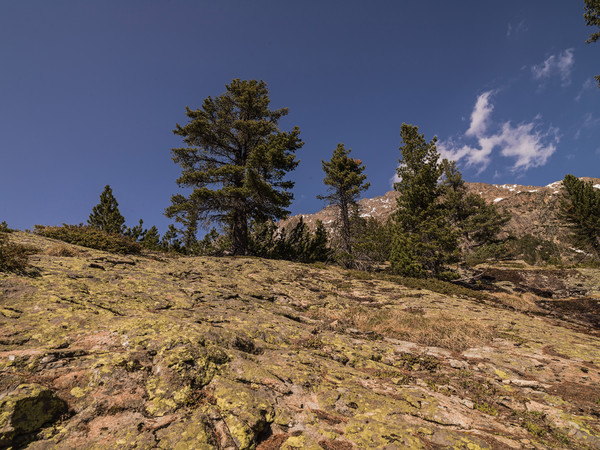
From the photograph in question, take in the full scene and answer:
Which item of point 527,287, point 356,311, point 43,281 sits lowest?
point 527,287

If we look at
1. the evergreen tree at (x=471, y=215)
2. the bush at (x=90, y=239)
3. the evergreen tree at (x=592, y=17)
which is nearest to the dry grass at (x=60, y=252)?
the bush at (x=90, y=239)

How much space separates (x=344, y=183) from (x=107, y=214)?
73.2ft

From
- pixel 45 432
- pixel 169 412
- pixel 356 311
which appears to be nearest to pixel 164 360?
pixel 169 412

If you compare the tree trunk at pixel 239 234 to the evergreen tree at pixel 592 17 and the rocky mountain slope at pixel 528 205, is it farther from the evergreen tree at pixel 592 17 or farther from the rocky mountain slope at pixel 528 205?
the rocky mountain slope at pixel 528 205

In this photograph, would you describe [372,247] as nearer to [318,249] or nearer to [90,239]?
[318,249]

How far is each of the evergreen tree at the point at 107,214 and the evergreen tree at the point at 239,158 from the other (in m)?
10.3

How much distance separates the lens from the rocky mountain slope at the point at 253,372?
2740 millimetres

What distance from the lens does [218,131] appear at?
20.0m

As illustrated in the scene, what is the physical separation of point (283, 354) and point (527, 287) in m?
24.4

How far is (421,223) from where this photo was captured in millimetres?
19422

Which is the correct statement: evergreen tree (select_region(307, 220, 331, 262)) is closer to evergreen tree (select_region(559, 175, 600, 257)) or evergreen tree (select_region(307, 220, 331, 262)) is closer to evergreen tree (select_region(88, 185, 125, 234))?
evergreen tree (select_region(88, 185, 125, 234))

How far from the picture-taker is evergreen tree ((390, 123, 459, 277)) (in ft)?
59.2

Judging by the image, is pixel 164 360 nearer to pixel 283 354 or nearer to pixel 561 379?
pixel 283 354

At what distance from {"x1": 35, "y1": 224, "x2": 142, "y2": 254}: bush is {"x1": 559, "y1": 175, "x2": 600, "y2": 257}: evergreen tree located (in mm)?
47574
